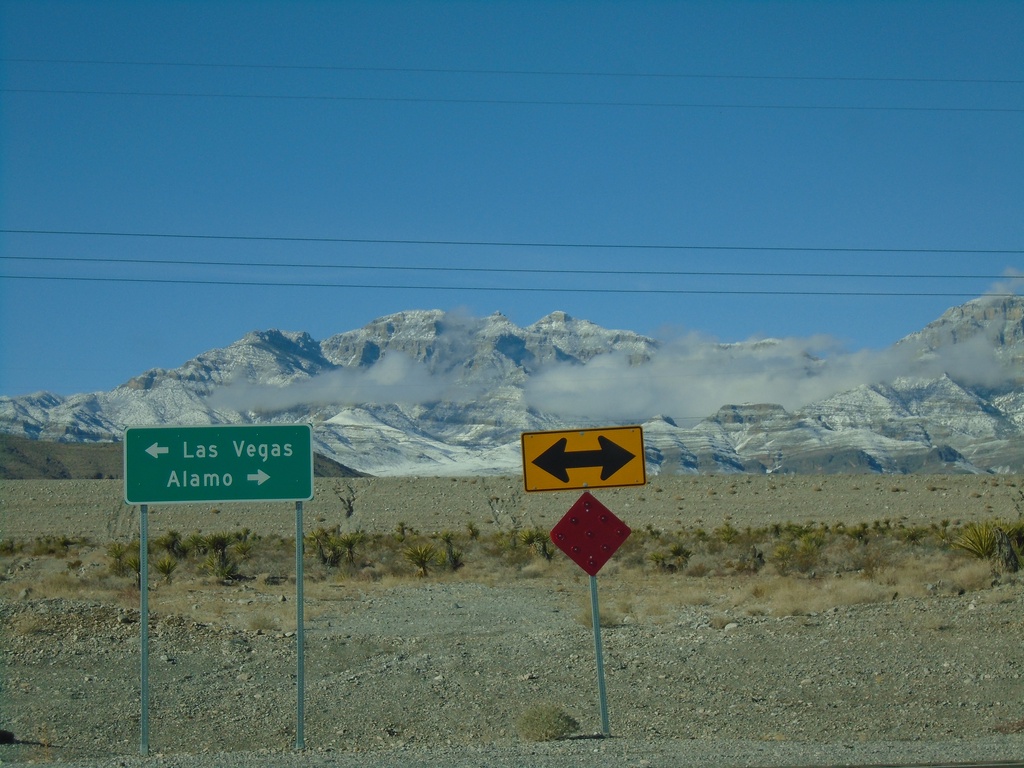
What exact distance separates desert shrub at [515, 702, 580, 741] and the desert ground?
4 cm

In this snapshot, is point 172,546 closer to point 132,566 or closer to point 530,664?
point 132,566

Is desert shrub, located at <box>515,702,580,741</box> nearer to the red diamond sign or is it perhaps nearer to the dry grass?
the red diamond sign

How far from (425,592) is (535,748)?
19935 mm

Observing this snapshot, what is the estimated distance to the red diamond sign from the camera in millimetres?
11633

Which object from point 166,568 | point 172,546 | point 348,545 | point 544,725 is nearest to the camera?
point 544,725

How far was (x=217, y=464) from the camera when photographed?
11539 mm

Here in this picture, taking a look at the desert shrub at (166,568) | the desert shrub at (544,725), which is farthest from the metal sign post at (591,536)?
the desert shrub at (166,568)

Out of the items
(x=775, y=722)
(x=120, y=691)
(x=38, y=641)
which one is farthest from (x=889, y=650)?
(x=38, y=641)

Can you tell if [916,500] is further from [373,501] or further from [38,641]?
[38,641]

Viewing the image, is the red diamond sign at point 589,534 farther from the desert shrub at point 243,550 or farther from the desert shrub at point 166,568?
the desert shrub at point 243,550

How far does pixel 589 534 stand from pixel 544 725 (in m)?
2.23

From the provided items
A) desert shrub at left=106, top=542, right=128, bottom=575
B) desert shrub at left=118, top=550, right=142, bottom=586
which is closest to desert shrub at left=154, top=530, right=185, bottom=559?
desert shrub at left=106, top=542, right=128, bottom=575

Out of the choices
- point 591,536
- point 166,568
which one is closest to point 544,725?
point 591,536

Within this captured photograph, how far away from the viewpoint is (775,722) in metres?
12.9
